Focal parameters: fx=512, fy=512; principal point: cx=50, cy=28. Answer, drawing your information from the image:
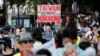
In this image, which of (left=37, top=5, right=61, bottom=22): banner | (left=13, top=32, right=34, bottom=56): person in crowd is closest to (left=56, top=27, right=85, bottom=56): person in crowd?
(left=13, top=32, right=34, bottom=56): person in crowd

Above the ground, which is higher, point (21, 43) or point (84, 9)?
point (21, 43)

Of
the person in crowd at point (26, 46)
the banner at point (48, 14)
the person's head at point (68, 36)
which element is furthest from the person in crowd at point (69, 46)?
the banner at point (48, 14)

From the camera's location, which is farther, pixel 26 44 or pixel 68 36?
pixel 68 36

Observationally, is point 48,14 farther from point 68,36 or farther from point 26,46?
point 26,46

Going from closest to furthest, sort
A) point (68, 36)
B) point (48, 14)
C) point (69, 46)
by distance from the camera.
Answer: point (69, 46)
point (68, 36)
point (48, 14)

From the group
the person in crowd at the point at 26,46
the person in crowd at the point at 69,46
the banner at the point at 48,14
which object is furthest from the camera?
the banner at the point at 48,14

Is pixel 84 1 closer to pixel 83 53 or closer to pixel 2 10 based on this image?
pixel 2 10

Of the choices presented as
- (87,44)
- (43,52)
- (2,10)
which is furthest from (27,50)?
(2,10)

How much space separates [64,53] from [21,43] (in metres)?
0.57

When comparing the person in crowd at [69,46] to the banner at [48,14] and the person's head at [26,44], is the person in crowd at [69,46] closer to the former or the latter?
the person's head at [26,44]

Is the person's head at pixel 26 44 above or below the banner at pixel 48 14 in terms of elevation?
above

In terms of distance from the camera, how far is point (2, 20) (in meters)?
57.3

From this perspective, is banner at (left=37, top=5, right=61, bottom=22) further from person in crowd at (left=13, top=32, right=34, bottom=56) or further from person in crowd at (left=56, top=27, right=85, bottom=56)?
person in crowd at (left=13, top=32, right=34, bottom=56)

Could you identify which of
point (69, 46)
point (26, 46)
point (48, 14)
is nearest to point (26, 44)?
point (26, 46)
